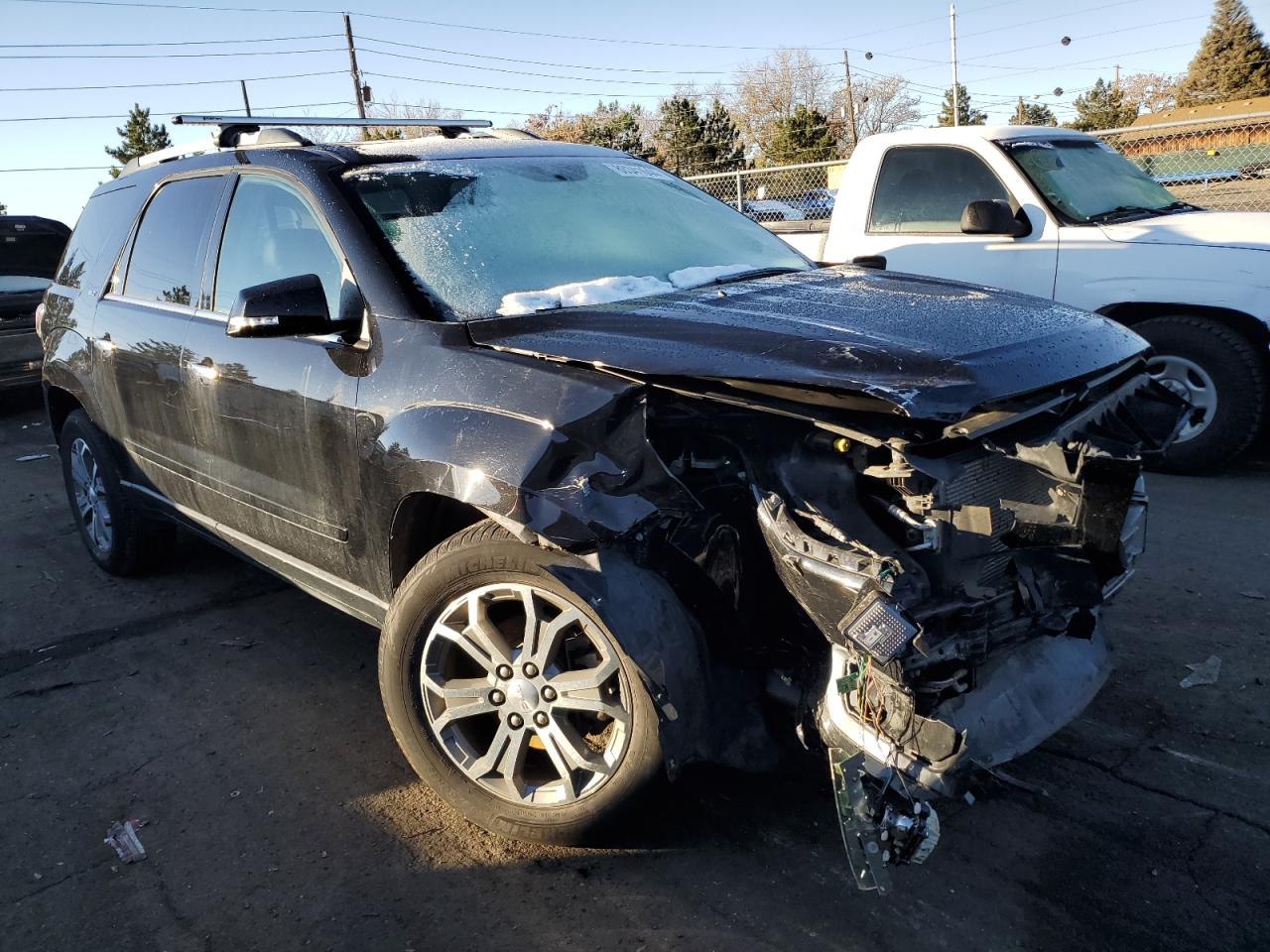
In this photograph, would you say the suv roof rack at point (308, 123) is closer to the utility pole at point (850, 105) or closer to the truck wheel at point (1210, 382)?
the truck wheel at point (1210, 382)

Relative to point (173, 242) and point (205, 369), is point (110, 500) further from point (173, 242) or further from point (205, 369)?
point (205, 369)

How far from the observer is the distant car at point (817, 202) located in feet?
36.1

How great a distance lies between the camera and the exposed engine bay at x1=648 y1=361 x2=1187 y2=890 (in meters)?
2.18

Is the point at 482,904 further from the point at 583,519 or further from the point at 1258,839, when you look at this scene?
the point at 1258,839

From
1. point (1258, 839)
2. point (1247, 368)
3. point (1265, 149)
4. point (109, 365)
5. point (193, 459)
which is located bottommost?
point (1258, 839)

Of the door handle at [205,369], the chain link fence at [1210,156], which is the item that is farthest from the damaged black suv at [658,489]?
the chain link fence at [1210,156]

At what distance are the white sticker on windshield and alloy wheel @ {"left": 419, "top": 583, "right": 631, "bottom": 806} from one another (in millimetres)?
2105

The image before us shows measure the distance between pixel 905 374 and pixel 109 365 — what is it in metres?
3.76

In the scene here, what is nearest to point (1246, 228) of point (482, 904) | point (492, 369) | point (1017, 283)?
point (1017, 283)

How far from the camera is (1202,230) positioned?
5.67m

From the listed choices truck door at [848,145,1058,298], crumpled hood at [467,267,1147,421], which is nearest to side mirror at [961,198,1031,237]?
truck door at [848,145,1058,298]

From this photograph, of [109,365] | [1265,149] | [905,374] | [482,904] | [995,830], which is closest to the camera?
[905,374]

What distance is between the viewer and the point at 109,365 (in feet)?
14.4

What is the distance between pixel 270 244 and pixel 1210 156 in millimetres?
10297
